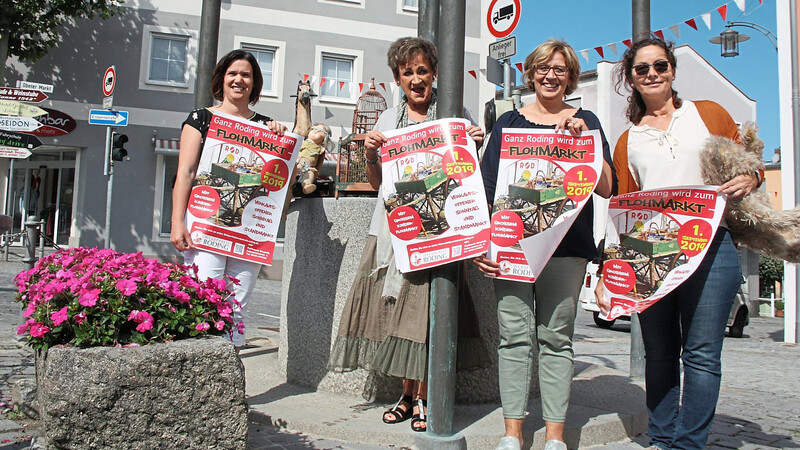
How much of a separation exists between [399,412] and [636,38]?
324cm

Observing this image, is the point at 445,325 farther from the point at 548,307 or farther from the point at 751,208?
the point at 751,208

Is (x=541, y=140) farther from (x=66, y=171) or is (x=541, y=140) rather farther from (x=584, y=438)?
(x=66, y=171)

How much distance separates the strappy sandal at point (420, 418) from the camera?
3213mm

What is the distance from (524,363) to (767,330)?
13457 millimetres

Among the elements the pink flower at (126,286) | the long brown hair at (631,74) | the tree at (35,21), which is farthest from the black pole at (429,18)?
the tree at (35,21)

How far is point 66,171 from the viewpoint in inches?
712

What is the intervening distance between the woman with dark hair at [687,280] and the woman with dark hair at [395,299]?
78 centimetres

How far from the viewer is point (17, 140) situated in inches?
410

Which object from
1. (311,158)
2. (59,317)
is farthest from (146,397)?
(311,158)

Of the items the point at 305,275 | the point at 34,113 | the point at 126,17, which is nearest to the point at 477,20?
the point at 126,17

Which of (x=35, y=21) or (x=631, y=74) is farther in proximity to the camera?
(x=35, y=21)

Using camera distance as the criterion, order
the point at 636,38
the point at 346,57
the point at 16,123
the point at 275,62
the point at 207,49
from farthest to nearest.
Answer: the point at 346,57 < the point at 275,62 < the point at 16,123 < the point at 207,49 < the point at 636,38

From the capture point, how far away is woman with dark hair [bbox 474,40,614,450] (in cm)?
293

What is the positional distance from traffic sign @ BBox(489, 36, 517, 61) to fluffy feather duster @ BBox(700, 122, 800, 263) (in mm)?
4712
